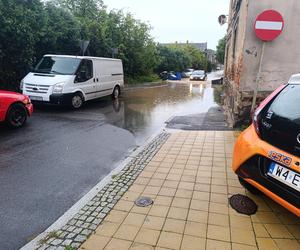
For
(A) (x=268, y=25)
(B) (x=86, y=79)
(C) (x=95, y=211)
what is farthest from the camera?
(B) (x=86, y=79)

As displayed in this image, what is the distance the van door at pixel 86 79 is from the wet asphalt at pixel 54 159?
1.25 metres

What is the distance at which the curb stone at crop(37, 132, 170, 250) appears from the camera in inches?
109

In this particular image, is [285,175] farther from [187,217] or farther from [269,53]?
[269,53]

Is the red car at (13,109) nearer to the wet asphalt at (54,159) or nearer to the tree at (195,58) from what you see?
the wet asphalt at (54,159)

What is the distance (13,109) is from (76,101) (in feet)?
11.2

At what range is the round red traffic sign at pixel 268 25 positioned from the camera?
21.3ft

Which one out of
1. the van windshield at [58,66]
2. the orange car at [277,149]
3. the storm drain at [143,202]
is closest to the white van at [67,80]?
the van windshield at [58,66]

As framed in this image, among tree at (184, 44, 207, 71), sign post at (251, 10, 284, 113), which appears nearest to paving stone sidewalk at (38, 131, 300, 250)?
sign post at (251, 10, 284, 113)

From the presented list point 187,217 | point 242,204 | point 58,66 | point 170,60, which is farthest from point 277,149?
point 170,60

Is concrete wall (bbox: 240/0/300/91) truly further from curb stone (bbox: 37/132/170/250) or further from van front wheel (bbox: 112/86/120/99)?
van front wheel (bbox: 112/86/120/99)

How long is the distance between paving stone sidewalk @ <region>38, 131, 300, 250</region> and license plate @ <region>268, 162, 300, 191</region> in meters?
0.67

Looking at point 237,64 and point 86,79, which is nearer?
point 237,64

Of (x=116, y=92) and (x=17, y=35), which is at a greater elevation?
(x=17, y=35)

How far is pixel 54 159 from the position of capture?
16.8ft
